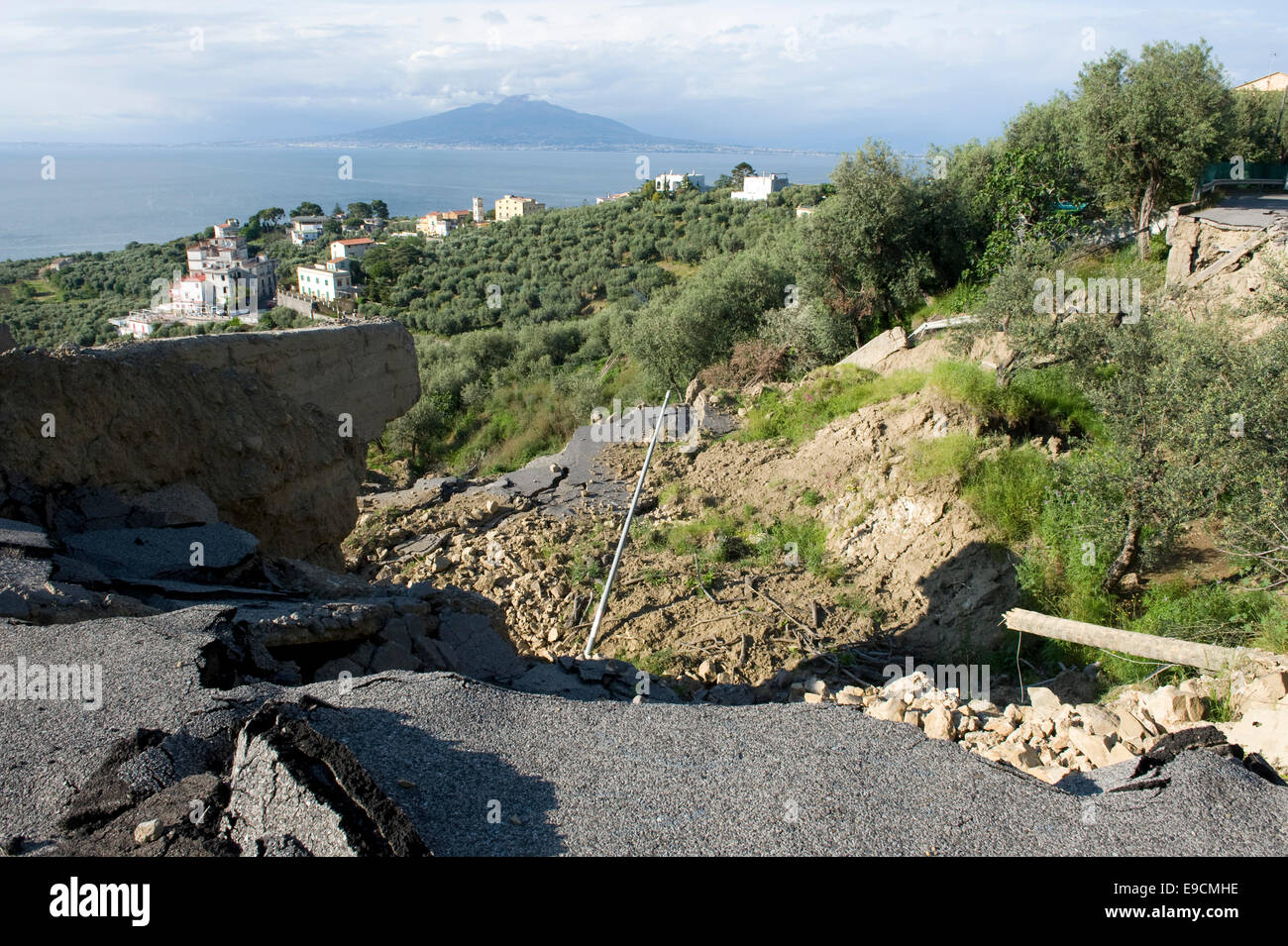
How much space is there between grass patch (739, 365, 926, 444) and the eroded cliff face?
6691mm

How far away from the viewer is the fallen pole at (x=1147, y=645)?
6117mm

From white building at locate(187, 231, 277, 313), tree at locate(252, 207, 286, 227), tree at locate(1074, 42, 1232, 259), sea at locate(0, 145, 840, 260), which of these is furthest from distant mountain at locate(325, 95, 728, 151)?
tree at locate(1074, 42, 1232, 259)

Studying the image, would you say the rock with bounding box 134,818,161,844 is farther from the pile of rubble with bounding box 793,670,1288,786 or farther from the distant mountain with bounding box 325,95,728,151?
the distant mountain with bounding box 325,95,728,151

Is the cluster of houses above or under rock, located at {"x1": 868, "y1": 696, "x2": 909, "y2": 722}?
above

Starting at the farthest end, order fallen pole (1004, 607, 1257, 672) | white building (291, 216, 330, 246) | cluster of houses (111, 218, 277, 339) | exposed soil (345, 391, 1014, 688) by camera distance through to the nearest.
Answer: white building (291, 216, 330, 246) < cluster of houses (111, 218, 277, 339) < exposed soil (345, 391, 1014, 688) < fallen pole (1004, 607, 1257, 672)

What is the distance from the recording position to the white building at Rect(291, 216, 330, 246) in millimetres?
61219

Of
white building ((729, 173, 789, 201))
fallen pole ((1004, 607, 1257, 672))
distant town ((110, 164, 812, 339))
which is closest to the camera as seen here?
fallen pole ((1004, 607, 1257, 672))

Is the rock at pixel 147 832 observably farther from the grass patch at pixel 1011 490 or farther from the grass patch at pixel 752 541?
the grass patch at pixel 1011 490

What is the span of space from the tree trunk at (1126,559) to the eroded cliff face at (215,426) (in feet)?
29.3

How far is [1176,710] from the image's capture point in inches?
226

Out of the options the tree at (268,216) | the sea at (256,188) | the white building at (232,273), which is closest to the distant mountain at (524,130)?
the sea at (256,188)
